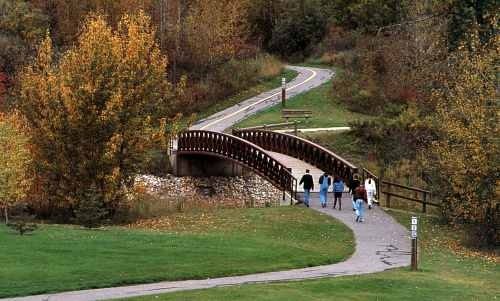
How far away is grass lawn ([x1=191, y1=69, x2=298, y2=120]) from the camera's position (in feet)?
228

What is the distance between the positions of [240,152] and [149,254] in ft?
79.7

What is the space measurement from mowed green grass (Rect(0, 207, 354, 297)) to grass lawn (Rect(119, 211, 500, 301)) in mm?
2145

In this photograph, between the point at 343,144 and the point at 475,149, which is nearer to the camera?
the point at 475,149

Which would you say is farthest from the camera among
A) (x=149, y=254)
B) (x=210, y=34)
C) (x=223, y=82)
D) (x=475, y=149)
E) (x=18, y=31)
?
(x=210, y=34)

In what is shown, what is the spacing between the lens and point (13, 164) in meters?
33.0

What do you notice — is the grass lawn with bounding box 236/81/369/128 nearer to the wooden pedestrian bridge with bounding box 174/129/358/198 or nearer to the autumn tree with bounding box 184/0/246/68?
the wooden pedestrian bridge with bounding box 174/129/358/198

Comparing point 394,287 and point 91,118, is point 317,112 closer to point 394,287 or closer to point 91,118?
point 91,118

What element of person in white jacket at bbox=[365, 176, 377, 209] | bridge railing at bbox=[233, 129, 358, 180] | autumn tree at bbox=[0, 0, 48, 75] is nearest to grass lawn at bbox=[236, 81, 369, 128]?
bridge railing at bbox=[233, 129, 358, 180]

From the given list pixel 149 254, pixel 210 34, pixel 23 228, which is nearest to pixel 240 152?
pixel 23 228

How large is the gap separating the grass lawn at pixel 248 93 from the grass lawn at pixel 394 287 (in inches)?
1767

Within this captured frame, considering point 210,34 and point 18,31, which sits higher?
point 210,34

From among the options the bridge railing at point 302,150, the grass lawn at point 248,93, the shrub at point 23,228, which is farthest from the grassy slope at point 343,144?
the shrub at point 23,228

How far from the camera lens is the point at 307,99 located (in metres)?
66.9

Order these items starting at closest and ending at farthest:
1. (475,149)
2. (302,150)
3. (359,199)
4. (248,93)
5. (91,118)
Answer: (475,149)
(359,199)
(91,118)
(302,150)
(248,93)
